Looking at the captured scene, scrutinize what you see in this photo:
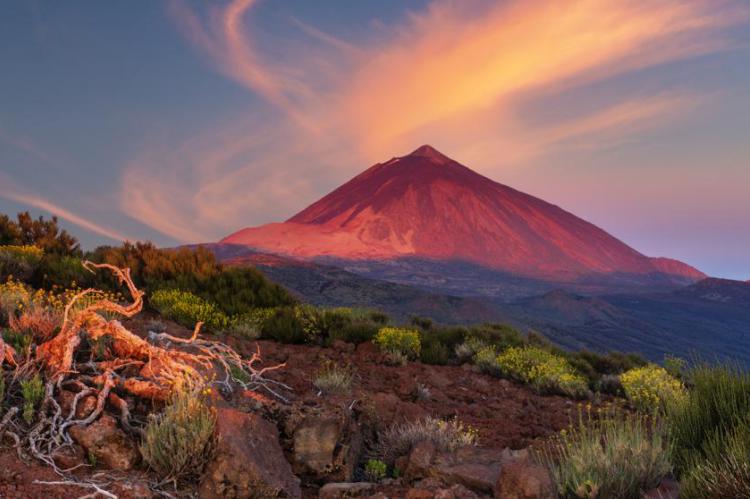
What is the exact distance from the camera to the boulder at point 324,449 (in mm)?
4645

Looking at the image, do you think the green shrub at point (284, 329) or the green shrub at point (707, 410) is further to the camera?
the green shrub at point (284, 329)

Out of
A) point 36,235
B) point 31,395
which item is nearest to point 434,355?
point 31,395

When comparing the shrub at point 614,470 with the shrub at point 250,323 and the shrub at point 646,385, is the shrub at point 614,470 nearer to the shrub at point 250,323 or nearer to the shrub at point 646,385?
the shrub at point 646,385

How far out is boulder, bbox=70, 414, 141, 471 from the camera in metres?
4.06

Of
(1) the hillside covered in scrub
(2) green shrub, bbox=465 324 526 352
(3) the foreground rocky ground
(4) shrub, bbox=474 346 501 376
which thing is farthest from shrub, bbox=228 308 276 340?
(2) green shrub, bbox=465 324 526 352

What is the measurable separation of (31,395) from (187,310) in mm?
6993

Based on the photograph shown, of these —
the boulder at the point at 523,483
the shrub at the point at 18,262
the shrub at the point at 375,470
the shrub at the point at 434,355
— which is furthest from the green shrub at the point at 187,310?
the boulder at the point at 523,483

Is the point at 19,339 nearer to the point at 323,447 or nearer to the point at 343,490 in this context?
the point at 323,447

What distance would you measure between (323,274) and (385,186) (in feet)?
403

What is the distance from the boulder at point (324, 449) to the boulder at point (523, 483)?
4.42 ft

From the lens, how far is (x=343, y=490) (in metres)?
4.31

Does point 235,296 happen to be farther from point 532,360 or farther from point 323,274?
point 323,274

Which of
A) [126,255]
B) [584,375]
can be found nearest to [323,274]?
[126,255]

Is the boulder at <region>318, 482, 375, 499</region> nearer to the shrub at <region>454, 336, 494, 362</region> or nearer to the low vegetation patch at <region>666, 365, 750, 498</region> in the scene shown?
the low vegetation patch at <region>666, 365, 750, 498</region>
